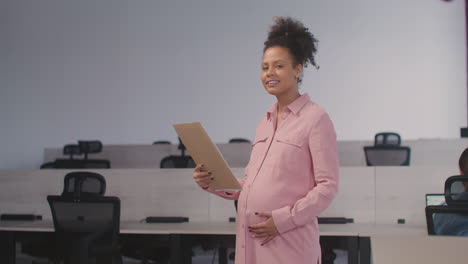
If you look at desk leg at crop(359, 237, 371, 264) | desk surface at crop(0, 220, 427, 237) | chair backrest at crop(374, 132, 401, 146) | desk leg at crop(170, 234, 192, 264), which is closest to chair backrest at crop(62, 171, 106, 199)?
desk surface at crop(0, 220, 427, 237)

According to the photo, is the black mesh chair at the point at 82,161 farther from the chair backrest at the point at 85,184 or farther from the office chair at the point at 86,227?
the office chair at the point at 86,227

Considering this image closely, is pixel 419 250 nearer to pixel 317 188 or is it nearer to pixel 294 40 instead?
pixel 317 188

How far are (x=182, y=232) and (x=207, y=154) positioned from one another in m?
1.42

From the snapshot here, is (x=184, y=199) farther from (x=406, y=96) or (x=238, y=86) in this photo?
(x=406, y=96)

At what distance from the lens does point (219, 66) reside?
8.05m

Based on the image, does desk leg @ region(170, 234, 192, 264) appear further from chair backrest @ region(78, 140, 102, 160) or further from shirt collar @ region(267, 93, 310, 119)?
chair backrest @ region(78, 140, 102, 160)

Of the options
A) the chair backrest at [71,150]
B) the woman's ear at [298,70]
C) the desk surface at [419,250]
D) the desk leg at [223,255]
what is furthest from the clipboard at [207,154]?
the chair backrest at [71,150]

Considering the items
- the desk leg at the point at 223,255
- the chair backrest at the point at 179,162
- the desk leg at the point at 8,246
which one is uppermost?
the chair backrest at the point at 179,162

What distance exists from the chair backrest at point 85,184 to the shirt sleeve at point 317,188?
1.69 meters

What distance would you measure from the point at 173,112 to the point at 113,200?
531 cm

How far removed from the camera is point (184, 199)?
133 inches

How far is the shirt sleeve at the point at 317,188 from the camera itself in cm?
134

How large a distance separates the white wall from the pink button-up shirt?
6.32 m

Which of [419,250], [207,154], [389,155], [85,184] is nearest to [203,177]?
[207,154]
